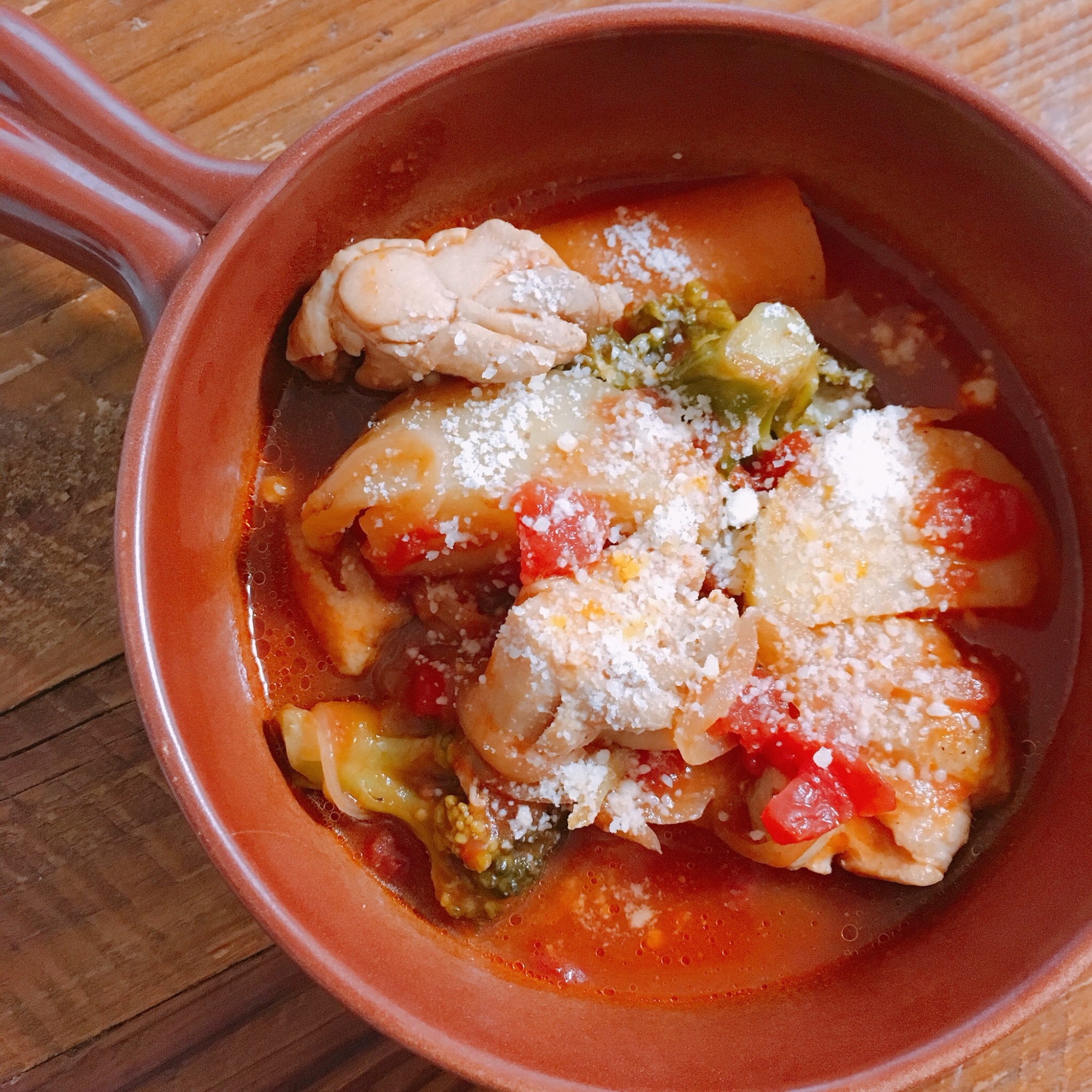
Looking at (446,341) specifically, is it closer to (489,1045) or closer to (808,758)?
(808,758)

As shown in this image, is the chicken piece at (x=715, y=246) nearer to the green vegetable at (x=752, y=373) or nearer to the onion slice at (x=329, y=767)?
the green vegetable at (x=752, y=373)

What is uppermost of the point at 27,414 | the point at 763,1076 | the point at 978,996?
the point at 27,414

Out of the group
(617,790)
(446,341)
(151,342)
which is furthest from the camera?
(617,790)

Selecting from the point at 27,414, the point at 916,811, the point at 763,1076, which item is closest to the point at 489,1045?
the point at 763,1076

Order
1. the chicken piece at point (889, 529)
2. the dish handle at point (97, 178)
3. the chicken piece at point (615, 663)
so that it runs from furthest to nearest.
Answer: the chicken piece at point (889, 529) < the chicken piece at point (615, 663) < the dish handle at point (97, 178)

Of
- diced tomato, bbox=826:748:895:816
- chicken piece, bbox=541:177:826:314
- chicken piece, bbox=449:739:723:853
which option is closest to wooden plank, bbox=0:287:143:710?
chicken piece, bbox=449:739:723:853

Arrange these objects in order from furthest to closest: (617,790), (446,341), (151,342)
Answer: (617,790) → (446,341) → (151,342)

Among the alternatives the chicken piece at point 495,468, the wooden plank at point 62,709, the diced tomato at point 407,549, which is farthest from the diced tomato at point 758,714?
the wooden plank at point 62,709

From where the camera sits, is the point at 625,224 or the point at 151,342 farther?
the point at 625,224
